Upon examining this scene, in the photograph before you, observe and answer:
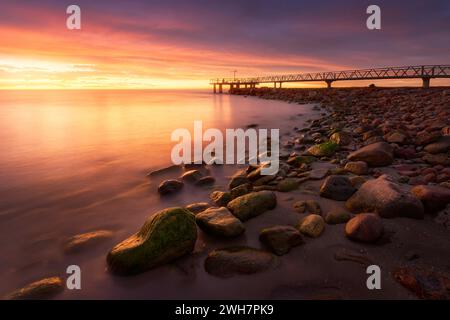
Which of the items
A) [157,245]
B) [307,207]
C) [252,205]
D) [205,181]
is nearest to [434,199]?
[307,207]

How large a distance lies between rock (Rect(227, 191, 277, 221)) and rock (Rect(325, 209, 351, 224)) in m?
0.97

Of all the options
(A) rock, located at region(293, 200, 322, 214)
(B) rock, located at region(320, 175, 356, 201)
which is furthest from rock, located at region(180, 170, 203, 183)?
(B) rock, located at region(320, 175, 356, 201)

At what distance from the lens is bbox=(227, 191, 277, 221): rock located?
4.61m

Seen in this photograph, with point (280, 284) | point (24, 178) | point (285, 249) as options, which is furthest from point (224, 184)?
point (24, 178)

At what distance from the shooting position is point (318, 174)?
6.18 meters

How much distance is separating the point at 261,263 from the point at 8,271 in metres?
3.37

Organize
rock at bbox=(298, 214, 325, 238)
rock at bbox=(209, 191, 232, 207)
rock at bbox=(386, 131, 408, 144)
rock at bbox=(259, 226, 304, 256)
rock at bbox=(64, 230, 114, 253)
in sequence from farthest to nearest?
rock at bbox=(386, 131, 408, 144), rock at bbox=(209, 191, 232, 207), rock at bbox=(64, 230, 114, 253), rock at bbox=(298, 214, 325, 238), rock at bbox=(259, 226, 304, 256)

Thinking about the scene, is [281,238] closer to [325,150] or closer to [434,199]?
[434,199]

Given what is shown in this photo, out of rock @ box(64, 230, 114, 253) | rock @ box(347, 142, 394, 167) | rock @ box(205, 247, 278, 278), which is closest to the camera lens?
rock @ box(205, 247, 278, 278)

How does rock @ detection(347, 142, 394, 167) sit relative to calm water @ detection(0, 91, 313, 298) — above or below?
above

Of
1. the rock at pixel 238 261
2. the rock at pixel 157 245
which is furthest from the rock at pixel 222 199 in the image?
the rock at pixel 238 261

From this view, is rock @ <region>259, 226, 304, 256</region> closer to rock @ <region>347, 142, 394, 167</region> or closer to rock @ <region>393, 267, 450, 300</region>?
rock @ <region>393, 267, 450, 300</region>

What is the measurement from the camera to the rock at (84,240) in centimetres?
421

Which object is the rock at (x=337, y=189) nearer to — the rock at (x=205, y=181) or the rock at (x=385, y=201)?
the rock at (x=385, y=201)
